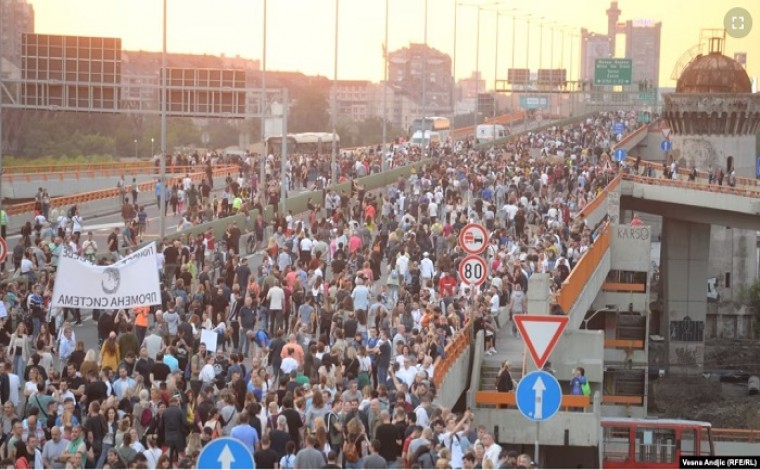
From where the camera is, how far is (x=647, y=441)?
29.6 m

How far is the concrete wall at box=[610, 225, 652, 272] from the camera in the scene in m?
49.4

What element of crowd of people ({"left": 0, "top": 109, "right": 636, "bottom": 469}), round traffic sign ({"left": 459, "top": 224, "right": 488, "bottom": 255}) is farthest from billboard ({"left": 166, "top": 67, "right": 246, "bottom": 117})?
round traffic sign ({"left": 459, "top": 224, "right": 488, "bottom": 255})

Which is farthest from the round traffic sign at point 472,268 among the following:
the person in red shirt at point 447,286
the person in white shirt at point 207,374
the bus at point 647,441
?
the bus at point 647,441

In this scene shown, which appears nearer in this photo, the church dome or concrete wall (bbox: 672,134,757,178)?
concrete wall (bbox: 672,134,757,178)

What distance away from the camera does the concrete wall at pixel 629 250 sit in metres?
49.4

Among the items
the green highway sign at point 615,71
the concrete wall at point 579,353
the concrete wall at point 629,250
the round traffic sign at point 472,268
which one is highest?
the green highway sign at point 615,71

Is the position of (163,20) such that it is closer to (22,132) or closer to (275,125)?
(22,132)

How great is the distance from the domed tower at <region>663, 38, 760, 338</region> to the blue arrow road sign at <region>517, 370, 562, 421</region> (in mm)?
82085

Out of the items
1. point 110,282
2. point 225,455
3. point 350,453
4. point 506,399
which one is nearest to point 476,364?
point 506,399

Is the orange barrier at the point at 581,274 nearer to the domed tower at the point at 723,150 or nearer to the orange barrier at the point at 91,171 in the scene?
the orange barrier at the point at 91,171

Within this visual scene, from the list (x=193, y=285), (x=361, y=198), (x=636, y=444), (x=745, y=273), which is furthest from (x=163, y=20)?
(x=745, y=273)

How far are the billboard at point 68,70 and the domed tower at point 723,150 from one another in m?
47.6

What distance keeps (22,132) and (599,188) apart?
2981 inches

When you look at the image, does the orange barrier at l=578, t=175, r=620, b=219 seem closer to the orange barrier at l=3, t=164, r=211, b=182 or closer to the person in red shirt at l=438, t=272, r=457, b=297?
the person in red shirt at l=438, t=272, r=457, b=297
